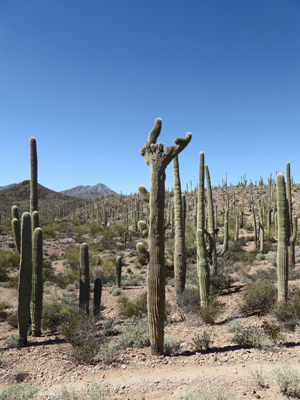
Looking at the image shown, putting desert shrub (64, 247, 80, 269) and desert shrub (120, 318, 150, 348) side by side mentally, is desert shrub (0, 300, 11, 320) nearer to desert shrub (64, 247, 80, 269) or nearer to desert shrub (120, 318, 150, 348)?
desert shrub (120, 318, 150, 348)

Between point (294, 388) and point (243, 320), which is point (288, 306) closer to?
point (243, 320)

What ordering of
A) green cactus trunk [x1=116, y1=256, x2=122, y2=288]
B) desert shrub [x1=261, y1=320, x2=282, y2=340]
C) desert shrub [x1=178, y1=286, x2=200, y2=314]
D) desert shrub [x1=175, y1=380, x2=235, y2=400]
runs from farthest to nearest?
green cactus trunk [x1=116, y1=256, x2=122, y2=288] → desert shrub [x1=178, y1=286, x2=200, y2=314] → desert shrub [x1=261, y1=320, x2=282, y2=340] → desert shrub [x1=175, y1=380, x2=235, y2=400]

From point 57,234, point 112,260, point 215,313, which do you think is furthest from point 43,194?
point 215,313

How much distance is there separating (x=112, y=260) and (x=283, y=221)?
45.7 ft

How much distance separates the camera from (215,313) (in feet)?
24.5

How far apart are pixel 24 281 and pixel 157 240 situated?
4597 mm

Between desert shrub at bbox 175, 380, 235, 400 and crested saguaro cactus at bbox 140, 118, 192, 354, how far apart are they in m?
1.39

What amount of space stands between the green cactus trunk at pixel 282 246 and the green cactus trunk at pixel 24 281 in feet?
25.0

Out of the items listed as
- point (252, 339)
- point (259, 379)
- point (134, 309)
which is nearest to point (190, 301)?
point (134, 309)

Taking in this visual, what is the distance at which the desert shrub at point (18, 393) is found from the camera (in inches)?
169

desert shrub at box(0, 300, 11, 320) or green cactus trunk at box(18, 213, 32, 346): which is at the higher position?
green cactus trunk at box(18, 213, 32, 346)

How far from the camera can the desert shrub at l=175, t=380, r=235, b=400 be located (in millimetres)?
3791

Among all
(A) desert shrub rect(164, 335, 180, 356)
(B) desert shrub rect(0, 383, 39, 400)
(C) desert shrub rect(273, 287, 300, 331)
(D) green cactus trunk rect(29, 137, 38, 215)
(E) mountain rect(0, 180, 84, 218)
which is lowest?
(B) desert shrub rect(0, 383, 39, 400)

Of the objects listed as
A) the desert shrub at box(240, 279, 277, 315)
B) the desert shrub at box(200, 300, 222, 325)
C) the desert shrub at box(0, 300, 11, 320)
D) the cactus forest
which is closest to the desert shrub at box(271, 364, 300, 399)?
the cactus forest
